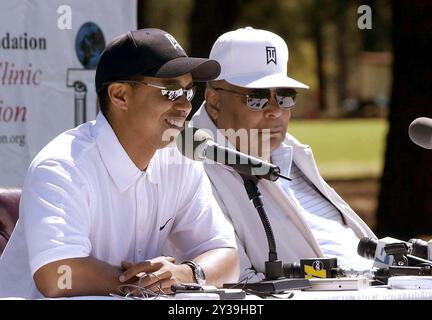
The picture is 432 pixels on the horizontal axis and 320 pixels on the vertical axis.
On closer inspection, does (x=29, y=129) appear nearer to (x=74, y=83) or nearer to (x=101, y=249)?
(x=74, y=83)

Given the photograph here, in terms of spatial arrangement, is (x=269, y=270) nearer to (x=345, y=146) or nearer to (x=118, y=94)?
(x=118, y=94)

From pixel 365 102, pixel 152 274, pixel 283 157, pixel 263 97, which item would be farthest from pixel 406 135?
pixel 365 102

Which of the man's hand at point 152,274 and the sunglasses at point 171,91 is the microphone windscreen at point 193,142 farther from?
the man's hand at point 152,274

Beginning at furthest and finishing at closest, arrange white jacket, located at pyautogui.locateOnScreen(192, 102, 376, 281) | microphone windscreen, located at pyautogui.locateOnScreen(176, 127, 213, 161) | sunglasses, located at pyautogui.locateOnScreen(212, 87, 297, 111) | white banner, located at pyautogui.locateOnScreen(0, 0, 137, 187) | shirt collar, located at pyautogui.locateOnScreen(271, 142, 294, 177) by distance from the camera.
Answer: white banner, located at pyautogui.locateOnScreen(0, 0, 137, 187) → shirt collar, located at pyautogui.locateOnScreen(271, 142, 294, 177) → sunglasses, located at pyautogui.locateOnScreen(212, 87, 297, 111) → white jacket, located at pyautogui.locateOnScreen(192, 102, 376, 281) → microphone windscreen, located at pyautogui.locateOnScreen(176, 127, 213, 161)

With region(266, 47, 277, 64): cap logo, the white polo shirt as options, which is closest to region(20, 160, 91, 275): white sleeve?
the white polo shirt

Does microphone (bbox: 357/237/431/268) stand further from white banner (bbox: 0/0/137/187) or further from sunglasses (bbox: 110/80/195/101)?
white banner (bbox: 0/0/137/187)

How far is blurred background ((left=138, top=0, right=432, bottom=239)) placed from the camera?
31.3 ft

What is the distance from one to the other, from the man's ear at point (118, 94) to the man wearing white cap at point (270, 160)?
2.86 ft

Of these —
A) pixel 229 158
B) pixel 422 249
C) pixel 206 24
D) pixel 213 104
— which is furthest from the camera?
pixel 206 24

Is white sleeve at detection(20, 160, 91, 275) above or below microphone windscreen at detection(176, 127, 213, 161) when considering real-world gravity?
below

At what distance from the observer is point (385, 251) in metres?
4.32

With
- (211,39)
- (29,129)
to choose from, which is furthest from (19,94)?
(211,39)

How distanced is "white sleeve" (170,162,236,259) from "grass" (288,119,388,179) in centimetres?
1258

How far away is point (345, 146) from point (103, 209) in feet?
92.0
